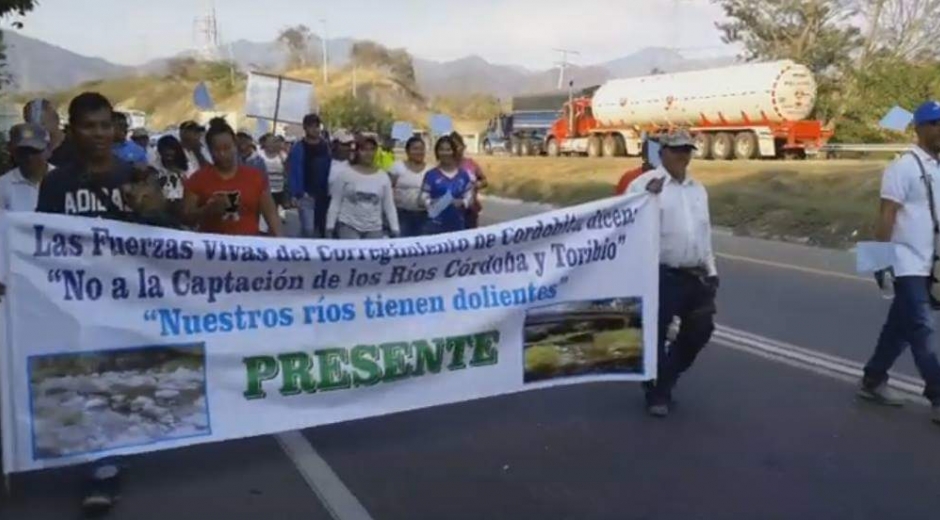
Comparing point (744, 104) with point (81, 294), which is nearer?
point (81, 294)

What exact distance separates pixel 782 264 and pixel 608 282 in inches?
365

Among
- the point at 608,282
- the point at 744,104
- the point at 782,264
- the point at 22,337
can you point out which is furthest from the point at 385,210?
the point at 744,104

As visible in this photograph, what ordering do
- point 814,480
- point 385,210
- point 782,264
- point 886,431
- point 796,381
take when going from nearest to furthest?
point 814,480 < point 886,431 < point 796,381 < point 385,210 < point 782,264

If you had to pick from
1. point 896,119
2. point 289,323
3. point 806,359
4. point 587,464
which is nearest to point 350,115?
point 806,359

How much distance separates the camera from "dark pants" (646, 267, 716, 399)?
6684 mm

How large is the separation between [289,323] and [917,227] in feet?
11.4

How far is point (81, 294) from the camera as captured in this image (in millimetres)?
5164

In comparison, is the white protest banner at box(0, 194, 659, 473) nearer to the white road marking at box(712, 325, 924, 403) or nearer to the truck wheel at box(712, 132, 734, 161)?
the white road marking at box(712, 325, 924, 403)

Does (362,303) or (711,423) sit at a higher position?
(362,303)

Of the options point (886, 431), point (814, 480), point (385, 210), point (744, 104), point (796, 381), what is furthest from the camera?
point (744, 104)

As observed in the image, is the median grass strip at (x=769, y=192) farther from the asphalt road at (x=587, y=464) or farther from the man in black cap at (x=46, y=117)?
the man in black cap at (x=46, y=117)

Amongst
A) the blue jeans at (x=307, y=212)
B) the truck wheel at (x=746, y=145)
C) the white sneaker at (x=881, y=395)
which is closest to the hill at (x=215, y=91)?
the truck wheel at (x=746, y=145)

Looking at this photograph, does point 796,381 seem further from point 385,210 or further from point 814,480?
point 385,210

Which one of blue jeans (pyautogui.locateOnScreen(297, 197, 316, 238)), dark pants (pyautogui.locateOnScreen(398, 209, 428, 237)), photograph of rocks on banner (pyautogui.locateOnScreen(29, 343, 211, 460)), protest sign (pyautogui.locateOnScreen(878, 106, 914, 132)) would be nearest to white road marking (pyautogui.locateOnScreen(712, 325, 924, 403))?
protest sign (pyautogui.locateOnScreen(878, 106, 914, 132))
